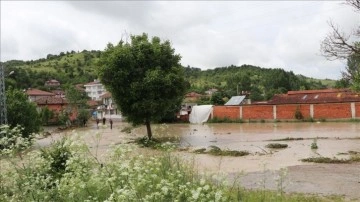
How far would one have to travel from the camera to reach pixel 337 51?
16594 mm

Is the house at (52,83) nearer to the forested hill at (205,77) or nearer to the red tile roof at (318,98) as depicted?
the forested hill at (205,77)

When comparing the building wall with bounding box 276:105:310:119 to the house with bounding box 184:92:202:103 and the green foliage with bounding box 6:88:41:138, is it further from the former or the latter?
the house with bounding box 184:92:202:103

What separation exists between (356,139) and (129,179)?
22.0 meters

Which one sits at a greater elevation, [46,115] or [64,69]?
[64,69]

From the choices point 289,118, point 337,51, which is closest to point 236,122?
point 289,118

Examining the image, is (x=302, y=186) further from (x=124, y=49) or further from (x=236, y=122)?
(x=236, y=122)

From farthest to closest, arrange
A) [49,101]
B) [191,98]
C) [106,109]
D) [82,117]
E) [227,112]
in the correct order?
1. [106,109]
2. [191,98]
3. [49,101]
4. [82,117]
5. [227,112]

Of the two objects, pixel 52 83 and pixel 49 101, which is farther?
pixel 52 83

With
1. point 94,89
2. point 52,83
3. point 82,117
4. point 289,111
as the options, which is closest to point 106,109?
point 52,83

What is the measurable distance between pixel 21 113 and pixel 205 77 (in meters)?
90.4

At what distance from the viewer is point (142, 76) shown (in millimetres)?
26094

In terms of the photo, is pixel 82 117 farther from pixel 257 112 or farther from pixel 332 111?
pixel 332 111

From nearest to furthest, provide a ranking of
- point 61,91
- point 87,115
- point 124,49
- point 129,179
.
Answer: point 129,179 → point 124,49 → point 87,115 → point 61,91

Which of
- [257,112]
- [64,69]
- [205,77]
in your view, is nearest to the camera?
[257,112]
